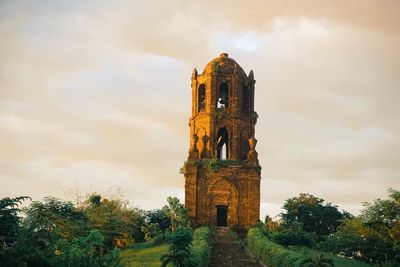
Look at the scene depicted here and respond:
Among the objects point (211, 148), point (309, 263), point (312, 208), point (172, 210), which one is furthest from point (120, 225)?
point (312, 208)

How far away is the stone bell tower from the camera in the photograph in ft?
119

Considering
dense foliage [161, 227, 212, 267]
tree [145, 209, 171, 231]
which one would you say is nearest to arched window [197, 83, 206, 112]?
dense foliage [161, 227, 212, 267]

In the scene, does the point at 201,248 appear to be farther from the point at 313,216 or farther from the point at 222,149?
the point at 313,216

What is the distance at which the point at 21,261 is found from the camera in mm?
13367

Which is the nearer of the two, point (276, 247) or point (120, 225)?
point (276, 247)

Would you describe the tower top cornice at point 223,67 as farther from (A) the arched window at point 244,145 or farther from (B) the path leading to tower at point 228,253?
(B) the path leading to tower at point 228,253

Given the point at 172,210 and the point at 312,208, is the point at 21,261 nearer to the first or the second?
the point at 172,210

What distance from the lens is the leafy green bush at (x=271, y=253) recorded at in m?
22.1

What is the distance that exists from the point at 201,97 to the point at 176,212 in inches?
313

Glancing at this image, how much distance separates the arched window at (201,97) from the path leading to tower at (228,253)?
866 cm

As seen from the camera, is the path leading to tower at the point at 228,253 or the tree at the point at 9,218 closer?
the tree at the point at 9,218

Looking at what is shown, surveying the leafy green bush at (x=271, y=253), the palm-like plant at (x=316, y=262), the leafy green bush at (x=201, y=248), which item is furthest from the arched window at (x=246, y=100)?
the palm-like plant at (x=316, y=262)

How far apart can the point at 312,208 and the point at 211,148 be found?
18735mm

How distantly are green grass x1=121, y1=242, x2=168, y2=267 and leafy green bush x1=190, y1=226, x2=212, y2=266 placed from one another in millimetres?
1664
